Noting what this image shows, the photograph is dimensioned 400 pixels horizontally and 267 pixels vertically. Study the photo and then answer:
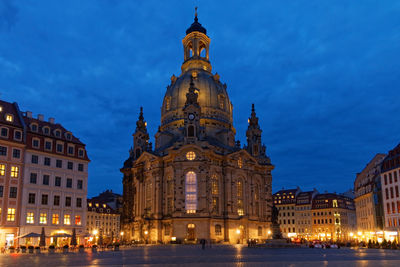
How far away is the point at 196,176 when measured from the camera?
3474 inches

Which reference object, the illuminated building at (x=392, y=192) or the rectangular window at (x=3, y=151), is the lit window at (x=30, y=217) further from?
the illuminated building at (x=392, y=192)

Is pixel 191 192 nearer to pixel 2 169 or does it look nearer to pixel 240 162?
pixel 240 162

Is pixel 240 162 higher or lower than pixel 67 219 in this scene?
higher


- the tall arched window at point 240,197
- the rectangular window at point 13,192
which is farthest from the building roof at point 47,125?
the tall arched window at point 240,197

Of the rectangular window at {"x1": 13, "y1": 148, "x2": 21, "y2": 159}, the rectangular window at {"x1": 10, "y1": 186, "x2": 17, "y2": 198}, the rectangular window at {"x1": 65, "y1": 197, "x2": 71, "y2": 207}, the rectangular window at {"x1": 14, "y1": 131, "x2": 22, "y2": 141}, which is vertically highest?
the rectangular window at {"x1": 14, "y1": 131, "x2": 22, "y2": 141}

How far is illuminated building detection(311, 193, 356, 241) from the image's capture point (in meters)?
158

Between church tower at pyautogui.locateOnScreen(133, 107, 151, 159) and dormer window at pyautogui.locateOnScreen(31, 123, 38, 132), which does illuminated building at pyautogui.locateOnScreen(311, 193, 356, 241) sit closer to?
church tower at pyautogui.locateOnScreen(133, 107, 151, 159)

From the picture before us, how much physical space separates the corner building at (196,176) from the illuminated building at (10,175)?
3064cm

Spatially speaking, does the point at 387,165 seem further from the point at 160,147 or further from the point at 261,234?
the point at 160,147

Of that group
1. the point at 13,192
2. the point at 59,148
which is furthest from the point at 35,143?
the point at 13,192

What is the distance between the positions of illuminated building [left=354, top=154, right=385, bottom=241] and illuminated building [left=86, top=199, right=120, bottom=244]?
265 feet

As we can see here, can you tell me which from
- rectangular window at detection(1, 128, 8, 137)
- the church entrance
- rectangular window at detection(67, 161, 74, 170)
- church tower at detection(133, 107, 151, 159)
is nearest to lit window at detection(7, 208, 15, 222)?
rectangular window at detection(1, 128, 8, 137)

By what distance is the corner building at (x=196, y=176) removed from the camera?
86.8 meters

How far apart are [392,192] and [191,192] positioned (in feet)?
129
